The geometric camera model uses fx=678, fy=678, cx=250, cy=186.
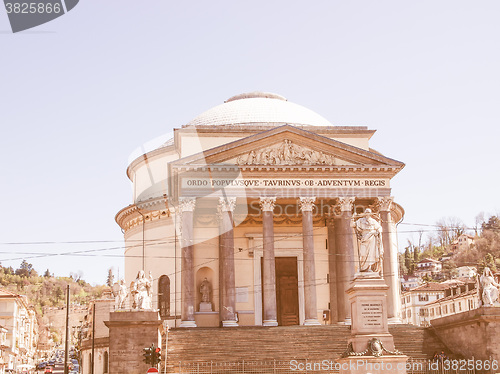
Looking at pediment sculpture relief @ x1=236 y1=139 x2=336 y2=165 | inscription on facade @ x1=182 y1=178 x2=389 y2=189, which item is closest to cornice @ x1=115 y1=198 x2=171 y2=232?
inscription on facade @ x1=182 y1=178 x2=389 y2=189

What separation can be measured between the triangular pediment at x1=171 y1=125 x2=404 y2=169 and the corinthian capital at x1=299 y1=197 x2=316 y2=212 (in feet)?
6.48

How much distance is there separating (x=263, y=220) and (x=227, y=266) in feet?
10.6

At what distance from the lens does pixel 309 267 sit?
3681 centimetres

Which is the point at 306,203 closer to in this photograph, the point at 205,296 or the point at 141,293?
the point at 205,296

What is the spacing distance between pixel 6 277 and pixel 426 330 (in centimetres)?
18154

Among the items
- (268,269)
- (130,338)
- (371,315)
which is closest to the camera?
(371,315)

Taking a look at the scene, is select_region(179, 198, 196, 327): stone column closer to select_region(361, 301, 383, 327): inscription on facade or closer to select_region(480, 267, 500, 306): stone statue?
select_region(480, 267, 500, 306): stone statue

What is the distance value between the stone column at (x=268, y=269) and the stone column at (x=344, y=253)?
4.05 meters

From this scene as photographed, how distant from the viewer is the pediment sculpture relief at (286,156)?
38250 mm

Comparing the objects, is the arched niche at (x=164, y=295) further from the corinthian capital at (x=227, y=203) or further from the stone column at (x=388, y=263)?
the stone column at (x=388, y=263)

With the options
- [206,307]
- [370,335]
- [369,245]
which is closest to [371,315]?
[370,335]

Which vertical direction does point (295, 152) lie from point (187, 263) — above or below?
above

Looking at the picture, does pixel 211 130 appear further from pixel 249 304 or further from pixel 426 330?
pixel 426 330

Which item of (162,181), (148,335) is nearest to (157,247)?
(162,181)
